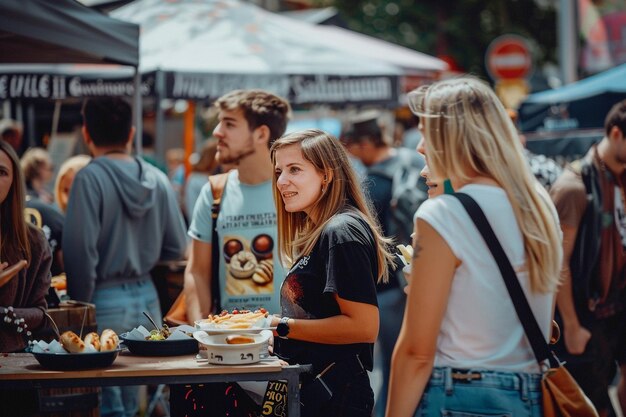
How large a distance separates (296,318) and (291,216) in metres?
0.56

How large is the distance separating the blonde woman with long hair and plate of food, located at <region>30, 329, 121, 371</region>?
1.19 metres

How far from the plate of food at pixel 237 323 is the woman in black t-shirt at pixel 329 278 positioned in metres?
0.08

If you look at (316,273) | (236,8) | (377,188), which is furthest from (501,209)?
(236,8)

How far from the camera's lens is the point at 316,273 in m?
4.09

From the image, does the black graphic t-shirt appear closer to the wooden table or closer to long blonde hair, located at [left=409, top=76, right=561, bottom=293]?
the wooden table

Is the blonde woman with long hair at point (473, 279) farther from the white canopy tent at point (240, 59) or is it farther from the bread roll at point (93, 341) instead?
the white canopy tent at point (240, 59)

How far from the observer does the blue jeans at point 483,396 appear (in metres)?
3.27

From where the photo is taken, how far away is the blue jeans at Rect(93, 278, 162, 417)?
19.6 feet

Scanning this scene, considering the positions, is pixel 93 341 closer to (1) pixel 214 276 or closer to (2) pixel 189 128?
(1) pixel 214 276

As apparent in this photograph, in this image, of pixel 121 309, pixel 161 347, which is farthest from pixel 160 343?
pixel 121 309

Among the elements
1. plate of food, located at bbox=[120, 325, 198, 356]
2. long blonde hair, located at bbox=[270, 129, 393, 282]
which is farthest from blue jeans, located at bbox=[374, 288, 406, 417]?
plate of food, located at bbox=[120, 325, 198, 356]

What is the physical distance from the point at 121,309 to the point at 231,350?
2.30m

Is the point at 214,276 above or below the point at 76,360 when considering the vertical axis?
above

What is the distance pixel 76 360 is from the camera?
3.84 m
